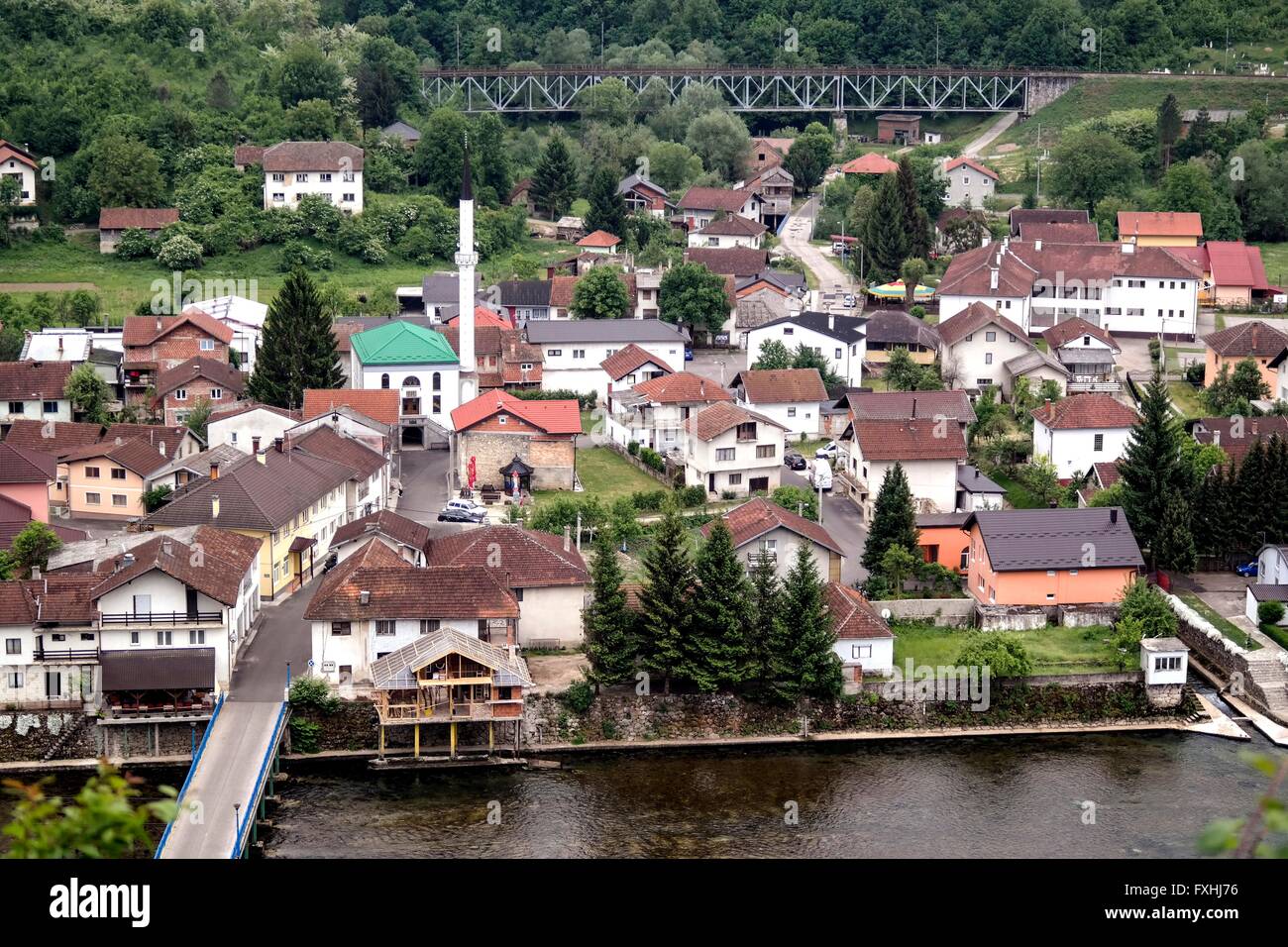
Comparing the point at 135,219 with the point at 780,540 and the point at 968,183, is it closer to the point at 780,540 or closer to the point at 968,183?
the point at 968,183

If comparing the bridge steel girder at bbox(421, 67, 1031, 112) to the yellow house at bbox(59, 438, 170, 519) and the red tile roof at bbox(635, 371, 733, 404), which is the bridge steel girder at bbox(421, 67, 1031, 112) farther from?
the yellow house at bbox(59, 438, 170, 519)

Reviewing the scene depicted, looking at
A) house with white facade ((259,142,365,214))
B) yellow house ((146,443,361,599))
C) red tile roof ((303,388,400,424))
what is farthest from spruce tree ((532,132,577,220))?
yellow house ((146,443,361,599))

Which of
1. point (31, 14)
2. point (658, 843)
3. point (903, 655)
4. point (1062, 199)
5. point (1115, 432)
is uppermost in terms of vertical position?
point (31, 14)

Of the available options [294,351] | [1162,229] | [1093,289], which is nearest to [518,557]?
[294,351]

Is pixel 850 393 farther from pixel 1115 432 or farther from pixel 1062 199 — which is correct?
pixel 1062 199
